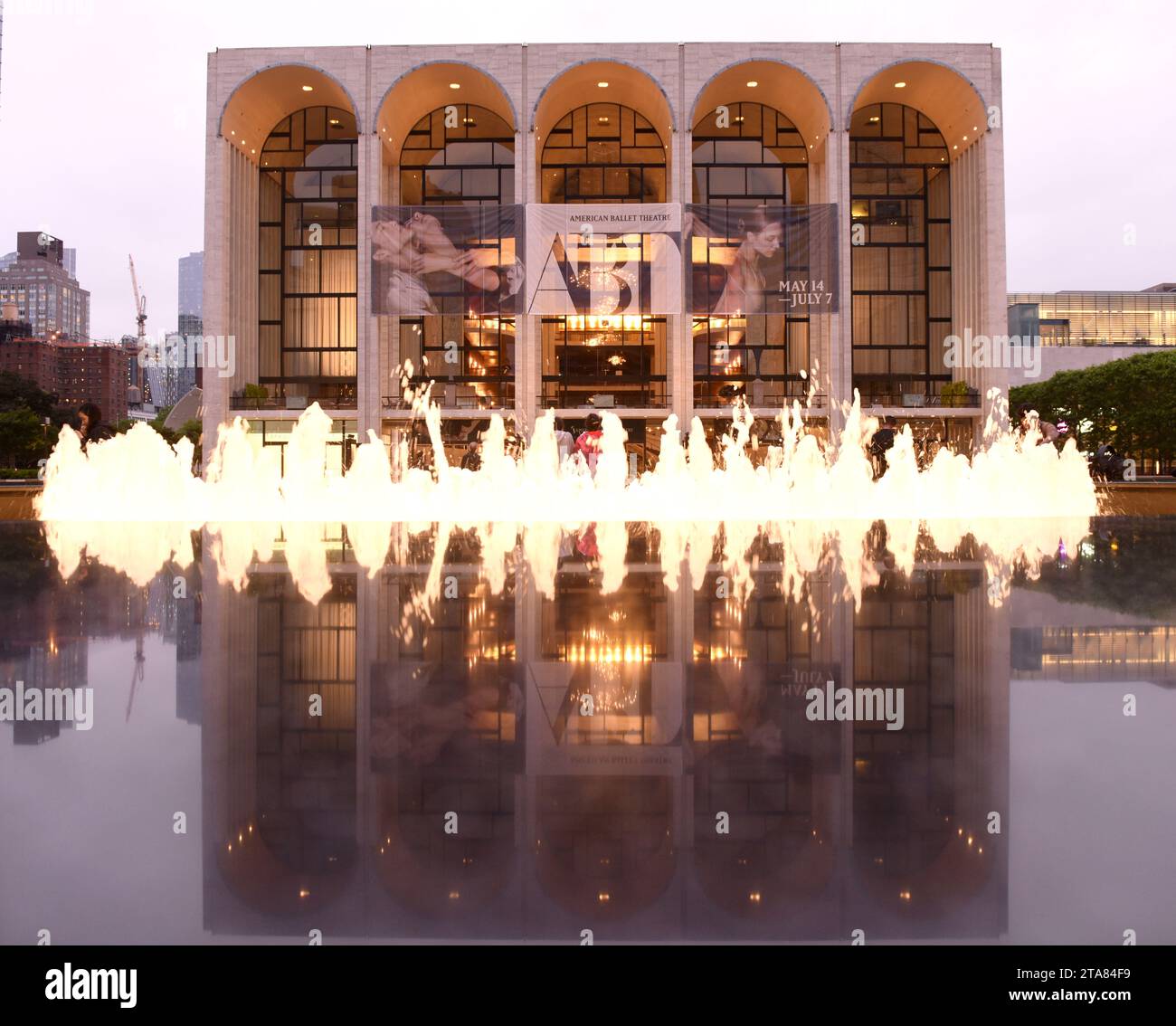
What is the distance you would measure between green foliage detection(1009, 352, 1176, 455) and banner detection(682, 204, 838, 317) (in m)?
15.8

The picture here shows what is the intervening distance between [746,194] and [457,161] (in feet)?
36.4

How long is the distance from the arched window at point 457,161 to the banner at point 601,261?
6.33 metres

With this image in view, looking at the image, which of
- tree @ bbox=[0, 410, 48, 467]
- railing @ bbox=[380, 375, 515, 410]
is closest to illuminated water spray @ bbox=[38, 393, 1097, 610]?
railing @ bbox=[380, 375, 515, 410]

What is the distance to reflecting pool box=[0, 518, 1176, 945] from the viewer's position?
190 centimetres

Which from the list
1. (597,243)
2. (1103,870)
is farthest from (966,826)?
(597,243)

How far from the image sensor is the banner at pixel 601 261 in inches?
1125

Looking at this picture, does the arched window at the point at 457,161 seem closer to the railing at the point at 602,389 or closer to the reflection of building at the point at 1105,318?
the railing at the point at 602,389

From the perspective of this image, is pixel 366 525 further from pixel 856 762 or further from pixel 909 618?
pixel 856 762

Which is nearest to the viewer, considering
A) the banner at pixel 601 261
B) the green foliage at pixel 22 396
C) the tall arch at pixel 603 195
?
the banner at pixel 601 261

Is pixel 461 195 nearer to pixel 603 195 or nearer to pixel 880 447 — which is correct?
pixel 603 195

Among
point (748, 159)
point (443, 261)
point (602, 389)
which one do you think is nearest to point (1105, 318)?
point (748, 159)

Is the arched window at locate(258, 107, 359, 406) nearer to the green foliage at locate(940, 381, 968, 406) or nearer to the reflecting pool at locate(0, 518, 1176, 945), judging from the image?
the green foliage at locate(940, 381, 968, 406)

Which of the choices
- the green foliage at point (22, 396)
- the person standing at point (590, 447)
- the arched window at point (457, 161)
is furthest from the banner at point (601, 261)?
the green foliage at point (22, 396)

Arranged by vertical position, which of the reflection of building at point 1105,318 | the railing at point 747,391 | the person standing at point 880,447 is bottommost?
the person standing at point 880,447
